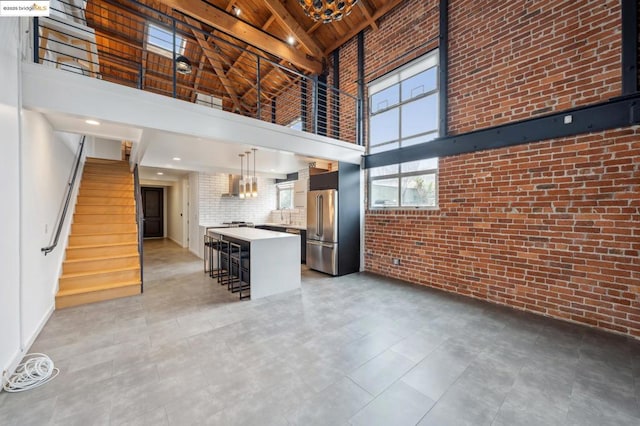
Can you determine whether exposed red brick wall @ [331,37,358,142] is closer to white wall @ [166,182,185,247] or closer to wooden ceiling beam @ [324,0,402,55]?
wooden ceiling beam @ [324,0,402,55]

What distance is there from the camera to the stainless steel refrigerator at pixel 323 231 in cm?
516

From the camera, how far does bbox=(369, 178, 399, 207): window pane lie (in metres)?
5.05

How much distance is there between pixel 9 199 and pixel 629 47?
6102mm

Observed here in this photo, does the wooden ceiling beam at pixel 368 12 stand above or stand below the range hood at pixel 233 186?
above

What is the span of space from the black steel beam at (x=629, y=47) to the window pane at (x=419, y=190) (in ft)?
7.44

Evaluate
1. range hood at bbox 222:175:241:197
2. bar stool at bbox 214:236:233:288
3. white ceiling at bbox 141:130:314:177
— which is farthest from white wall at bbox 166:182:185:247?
bar stool at bbox 214:236:233:288

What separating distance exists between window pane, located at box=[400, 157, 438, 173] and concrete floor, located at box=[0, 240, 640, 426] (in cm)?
Answer: 228

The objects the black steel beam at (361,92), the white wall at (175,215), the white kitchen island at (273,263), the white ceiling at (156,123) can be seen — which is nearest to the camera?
the white ceiling at (156,123)

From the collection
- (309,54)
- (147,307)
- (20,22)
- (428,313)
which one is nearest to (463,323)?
(428,313)

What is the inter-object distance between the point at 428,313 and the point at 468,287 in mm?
1067

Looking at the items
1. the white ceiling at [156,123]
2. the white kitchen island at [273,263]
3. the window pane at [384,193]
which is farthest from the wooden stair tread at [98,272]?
the window pane at [384,193]

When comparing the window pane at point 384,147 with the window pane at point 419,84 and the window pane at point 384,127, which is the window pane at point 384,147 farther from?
the window pane at point 419,84

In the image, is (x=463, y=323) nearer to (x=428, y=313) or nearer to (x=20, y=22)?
(x=428, y=313)

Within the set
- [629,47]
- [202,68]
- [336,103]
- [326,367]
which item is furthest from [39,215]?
[629,47]
